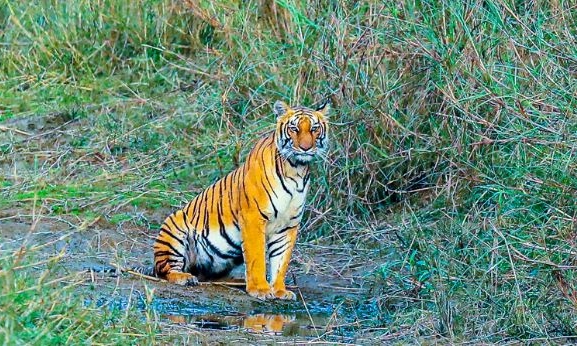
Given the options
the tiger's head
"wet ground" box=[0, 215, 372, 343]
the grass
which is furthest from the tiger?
the grass

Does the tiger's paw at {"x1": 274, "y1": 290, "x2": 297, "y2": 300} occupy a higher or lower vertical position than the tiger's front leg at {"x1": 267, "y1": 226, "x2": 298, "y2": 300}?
lower

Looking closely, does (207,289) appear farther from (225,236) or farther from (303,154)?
(303,154)

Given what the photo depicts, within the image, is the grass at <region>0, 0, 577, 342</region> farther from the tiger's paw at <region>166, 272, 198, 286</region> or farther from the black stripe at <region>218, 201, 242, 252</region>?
the tiger's paw at <region>166, 272, 198, 286</region>

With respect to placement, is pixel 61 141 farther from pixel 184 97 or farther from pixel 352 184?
pixel 352 184

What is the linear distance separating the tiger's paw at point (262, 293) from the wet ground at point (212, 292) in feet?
0.09

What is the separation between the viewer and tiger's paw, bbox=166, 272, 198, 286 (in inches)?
250

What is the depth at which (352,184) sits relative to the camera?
720 cm

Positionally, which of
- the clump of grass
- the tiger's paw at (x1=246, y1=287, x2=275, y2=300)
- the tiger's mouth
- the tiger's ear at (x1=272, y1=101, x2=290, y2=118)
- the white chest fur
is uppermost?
the clump of grass

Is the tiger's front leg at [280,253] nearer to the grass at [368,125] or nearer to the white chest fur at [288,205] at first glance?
the white chest fur at [288,205]

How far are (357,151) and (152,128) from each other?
6.82 ft

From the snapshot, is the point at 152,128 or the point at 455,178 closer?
the point at 455,178

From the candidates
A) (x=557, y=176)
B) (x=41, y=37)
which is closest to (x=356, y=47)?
(x=557, y=176)

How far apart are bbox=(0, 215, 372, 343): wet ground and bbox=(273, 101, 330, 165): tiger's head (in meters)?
0.70

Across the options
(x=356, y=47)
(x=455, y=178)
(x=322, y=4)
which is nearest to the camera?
(x=455, y=178)
